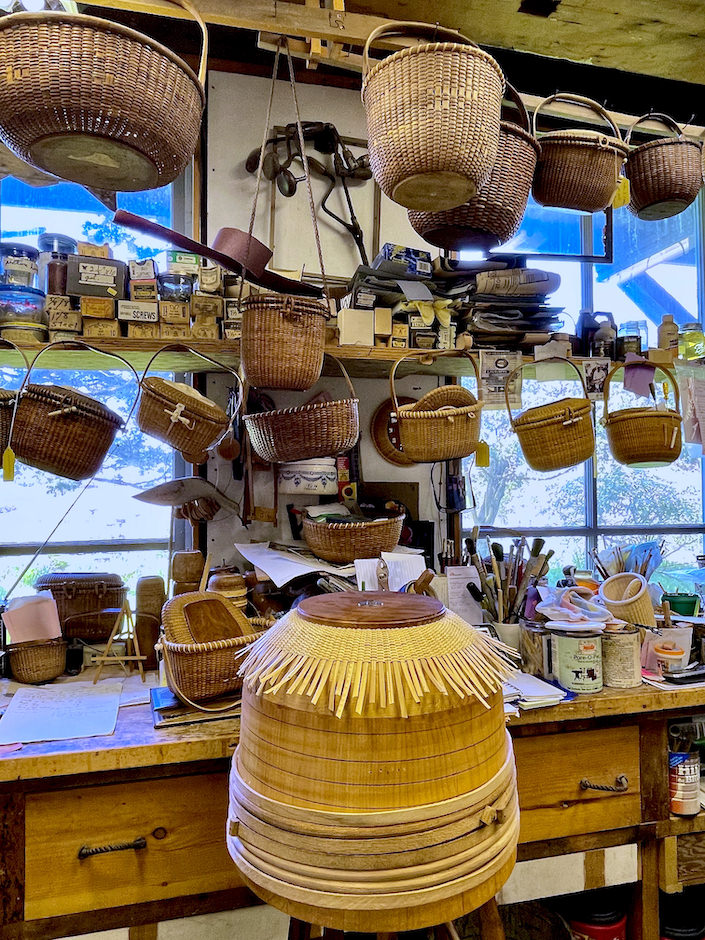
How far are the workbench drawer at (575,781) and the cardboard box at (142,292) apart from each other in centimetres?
164

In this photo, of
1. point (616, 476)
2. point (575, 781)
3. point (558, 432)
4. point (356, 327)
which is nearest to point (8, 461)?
point (356, 327)

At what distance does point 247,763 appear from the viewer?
0.98m

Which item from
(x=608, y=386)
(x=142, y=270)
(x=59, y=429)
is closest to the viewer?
(x=59, y=429)

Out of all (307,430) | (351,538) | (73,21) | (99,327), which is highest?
(73,21)

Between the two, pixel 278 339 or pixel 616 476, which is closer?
pixel 278 339

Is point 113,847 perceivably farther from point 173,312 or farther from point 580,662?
point 173,312

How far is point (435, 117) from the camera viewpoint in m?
1.12

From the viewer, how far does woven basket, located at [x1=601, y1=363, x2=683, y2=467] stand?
6.77 ft

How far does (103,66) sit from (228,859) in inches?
61.5

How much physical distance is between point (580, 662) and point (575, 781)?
11.8 inches

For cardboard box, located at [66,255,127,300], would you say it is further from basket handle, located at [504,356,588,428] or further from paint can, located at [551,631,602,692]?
paint can, located at [551,631,602,692]

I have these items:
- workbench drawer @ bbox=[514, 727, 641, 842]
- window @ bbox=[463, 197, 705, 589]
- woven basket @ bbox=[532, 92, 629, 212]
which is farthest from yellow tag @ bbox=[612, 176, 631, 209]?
workbench drawer @ bbox=[514, 727, 641, 842]

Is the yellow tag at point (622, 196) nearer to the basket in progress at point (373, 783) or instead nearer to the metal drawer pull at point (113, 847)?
the basket in progress at point (373, 783)

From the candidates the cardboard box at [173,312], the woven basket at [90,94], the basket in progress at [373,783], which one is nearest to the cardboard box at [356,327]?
the cardboard box at [173,312]
